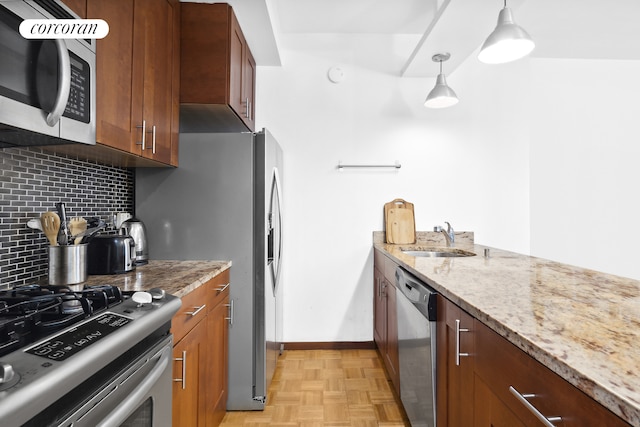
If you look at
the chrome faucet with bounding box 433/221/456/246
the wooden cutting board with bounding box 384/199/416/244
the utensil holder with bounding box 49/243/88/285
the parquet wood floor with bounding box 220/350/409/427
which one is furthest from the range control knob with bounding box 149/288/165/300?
the chrome faucet with bounding box 433/221/456/246

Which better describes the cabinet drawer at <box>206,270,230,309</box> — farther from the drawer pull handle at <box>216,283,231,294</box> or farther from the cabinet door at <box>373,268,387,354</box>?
the cabinet door at <box>373,268,387,354</box>

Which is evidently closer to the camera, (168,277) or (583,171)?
(168,277)

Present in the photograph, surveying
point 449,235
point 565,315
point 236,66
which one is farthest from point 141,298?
point 449,235

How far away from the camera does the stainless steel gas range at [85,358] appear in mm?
590

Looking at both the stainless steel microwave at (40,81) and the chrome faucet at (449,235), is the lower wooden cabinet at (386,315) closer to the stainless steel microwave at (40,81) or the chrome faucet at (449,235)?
the chrome faucet at (449,235)

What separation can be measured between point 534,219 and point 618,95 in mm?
1465

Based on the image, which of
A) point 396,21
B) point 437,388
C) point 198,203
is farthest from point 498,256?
point 396,21

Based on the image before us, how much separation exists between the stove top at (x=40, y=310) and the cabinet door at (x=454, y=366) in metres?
1.10

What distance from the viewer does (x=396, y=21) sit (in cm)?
287

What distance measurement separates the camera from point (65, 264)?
4.36 feet

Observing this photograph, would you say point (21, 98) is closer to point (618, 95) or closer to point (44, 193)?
point (44, 193)

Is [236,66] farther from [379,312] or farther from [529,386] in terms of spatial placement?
[529,386]

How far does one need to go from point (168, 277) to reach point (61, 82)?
2.86 feet

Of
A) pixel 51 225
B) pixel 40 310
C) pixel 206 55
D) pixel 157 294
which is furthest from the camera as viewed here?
pixel 206 55
